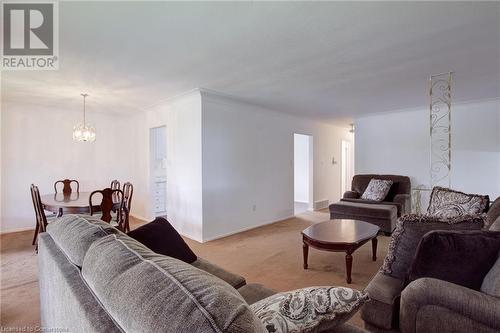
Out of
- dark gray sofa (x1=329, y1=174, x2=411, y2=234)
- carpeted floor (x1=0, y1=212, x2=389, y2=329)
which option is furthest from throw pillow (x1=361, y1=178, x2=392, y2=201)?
carpeted floor (x1=0, y1=212, x2=389, y2=329)

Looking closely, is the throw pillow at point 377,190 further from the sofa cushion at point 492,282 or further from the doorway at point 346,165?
the sofa cushion at point 492,282

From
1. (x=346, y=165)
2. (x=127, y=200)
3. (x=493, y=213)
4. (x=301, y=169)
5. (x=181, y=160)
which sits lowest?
(x=127, y=200)

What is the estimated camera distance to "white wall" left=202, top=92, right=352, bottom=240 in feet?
14.0

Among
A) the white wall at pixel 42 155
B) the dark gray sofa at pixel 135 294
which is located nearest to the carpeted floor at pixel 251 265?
the white wall at pixel 42 155

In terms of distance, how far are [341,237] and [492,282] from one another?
4.93ft

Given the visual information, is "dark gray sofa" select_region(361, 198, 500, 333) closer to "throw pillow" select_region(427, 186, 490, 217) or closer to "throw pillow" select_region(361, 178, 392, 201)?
"throw pillow" select_region(427, 186, 490, 217)

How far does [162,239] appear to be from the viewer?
1.76 m

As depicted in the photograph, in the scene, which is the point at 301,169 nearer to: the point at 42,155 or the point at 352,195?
the point at 352,195

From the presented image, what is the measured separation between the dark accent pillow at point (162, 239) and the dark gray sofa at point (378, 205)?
139 inches

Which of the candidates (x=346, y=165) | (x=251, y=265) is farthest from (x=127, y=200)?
(x=346, y=165)

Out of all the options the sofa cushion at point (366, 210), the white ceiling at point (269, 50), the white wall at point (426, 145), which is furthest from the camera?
the white wall at point (426, 145)

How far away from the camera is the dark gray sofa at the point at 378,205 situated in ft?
14.3

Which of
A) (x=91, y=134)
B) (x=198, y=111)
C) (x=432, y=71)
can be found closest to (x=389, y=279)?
(x=432, y=71)

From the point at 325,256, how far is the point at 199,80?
2.88 metres
